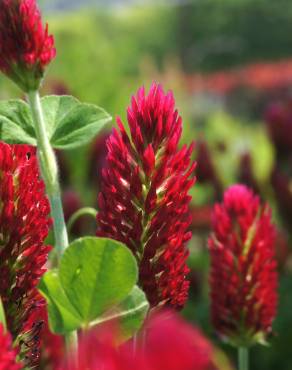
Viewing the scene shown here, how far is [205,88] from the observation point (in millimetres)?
15055

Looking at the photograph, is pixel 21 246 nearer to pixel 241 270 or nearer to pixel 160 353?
pixel 160 353

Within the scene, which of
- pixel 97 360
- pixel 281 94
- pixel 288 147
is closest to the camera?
pixel 97 360

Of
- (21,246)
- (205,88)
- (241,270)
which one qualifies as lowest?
(205,88)

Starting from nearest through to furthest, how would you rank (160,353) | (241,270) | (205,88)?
(160,353), (241,270), (205,88)

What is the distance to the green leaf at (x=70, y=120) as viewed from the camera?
0.49 meters

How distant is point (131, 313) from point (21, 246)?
64 millimetres

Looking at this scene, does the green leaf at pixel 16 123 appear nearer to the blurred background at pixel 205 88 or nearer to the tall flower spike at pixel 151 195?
the tall flower spike at pixel 151 195

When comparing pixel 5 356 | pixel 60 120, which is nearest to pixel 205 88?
pixel 60 120

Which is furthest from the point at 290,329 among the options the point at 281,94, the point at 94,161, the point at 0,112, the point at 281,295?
the point at 281,94

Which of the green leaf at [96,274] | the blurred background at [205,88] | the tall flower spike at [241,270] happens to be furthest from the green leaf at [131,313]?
the tall flower spike at [241,270]

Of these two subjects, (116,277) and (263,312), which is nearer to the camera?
(116,277)

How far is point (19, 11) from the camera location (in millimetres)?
447

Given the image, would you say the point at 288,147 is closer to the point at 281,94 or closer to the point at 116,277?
the point at 116,277

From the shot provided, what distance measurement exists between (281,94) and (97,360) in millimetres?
15989
